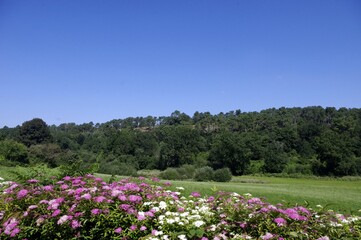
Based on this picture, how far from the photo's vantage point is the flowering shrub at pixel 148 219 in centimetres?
411

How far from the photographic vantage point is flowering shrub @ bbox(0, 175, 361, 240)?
4113mm

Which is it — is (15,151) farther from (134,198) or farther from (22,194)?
(134,198)

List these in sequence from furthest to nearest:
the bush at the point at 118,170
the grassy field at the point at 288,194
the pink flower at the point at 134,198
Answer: the bush at the point at 118,170, the grassy field at the point at 288,194, the pink flower at the point at 134,198

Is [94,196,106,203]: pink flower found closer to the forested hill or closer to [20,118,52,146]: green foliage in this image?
the forested hill

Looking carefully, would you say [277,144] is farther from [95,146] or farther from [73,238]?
[73,238]

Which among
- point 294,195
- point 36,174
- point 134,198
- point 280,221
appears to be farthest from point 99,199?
point 294,195

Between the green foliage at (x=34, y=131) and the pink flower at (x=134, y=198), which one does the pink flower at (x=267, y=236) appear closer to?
the pink flower at (x=134, y=198)

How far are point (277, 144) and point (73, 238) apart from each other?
8079 cm

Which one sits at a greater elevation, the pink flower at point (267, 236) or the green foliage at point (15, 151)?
the green foliage at point (15, 151)

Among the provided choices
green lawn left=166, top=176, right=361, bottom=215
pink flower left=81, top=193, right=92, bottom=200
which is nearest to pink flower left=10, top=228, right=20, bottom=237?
pink flower left=81, top=193, right=92, bottom=200

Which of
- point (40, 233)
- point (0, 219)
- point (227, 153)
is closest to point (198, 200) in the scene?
point (40, 233)

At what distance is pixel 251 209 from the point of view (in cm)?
450

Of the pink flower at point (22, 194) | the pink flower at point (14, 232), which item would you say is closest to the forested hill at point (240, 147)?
the pink flower at point (22, 194)

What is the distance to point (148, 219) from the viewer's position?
14.6ft
